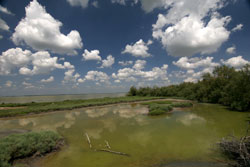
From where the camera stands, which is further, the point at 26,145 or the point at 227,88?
the point at 227,88

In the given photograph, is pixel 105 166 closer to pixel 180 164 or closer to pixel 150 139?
pixel 180 164

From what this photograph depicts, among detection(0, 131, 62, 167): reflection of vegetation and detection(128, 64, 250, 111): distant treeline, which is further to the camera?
detection(128, 64, 250, 111): distant treeline

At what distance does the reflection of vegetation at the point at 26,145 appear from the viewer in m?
5.96

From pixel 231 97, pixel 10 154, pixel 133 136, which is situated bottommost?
pixel 133 136

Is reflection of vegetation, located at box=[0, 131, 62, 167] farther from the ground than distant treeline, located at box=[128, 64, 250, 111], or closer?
closer

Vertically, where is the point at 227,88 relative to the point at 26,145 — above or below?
above

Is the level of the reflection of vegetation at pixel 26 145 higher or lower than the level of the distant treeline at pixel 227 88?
lower

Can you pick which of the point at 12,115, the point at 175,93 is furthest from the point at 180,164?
the point at 175,93

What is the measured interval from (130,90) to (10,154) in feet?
241

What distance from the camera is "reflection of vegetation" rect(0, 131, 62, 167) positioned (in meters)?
5.96

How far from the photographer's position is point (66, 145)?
8.40m

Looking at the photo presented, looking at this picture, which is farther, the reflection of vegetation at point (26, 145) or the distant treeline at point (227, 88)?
the distant treeline at point (227, 88)

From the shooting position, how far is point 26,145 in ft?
21.6

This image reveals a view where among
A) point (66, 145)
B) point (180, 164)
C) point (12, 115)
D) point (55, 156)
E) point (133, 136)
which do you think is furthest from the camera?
point (12, 115)
